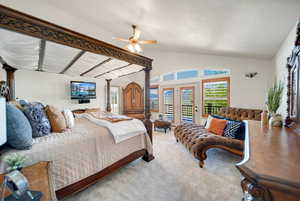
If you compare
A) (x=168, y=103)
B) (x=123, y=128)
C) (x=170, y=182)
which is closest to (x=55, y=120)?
(x=123, y=128)

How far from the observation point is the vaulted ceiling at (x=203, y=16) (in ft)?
5.31

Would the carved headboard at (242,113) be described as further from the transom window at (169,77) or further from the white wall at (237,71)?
the transom window at (169,77)

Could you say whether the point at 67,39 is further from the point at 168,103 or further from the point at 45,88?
the point at 168,103

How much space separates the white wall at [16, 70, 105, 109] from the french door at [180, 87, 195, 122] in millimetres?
3979

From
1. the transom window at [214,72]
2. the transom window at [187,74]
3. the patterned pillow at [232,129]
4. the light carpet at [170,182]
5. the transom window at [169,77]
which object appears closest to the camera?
the light carpet at [170,182]

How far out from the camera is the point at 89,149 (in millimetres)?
1637

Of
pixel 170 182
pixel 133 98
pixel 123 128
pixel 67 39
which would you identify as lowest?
pixel 170 182

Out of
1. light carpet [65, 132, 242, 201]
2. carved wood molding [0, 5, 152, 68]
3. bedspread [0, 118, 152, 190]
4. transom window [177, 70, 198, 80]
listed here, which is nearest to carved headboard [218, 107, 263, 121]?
light carpet [65, 132, 242, 201]

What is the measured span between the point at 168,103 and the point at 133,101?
1707 millimetres

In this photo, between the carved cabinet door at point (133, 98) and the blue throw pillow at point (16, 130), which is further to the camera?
the carved cabinet door at point (133, 98)

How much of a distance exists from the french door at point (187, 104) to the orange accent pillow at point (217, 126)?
2042mm

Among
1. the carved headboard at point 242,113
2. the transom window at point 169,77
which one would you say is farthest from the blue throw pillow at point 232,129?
the transom window at point 169,77

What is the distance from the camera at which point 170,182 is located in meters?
1.88

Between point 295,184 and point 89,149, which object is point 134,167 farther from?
point 295,184
